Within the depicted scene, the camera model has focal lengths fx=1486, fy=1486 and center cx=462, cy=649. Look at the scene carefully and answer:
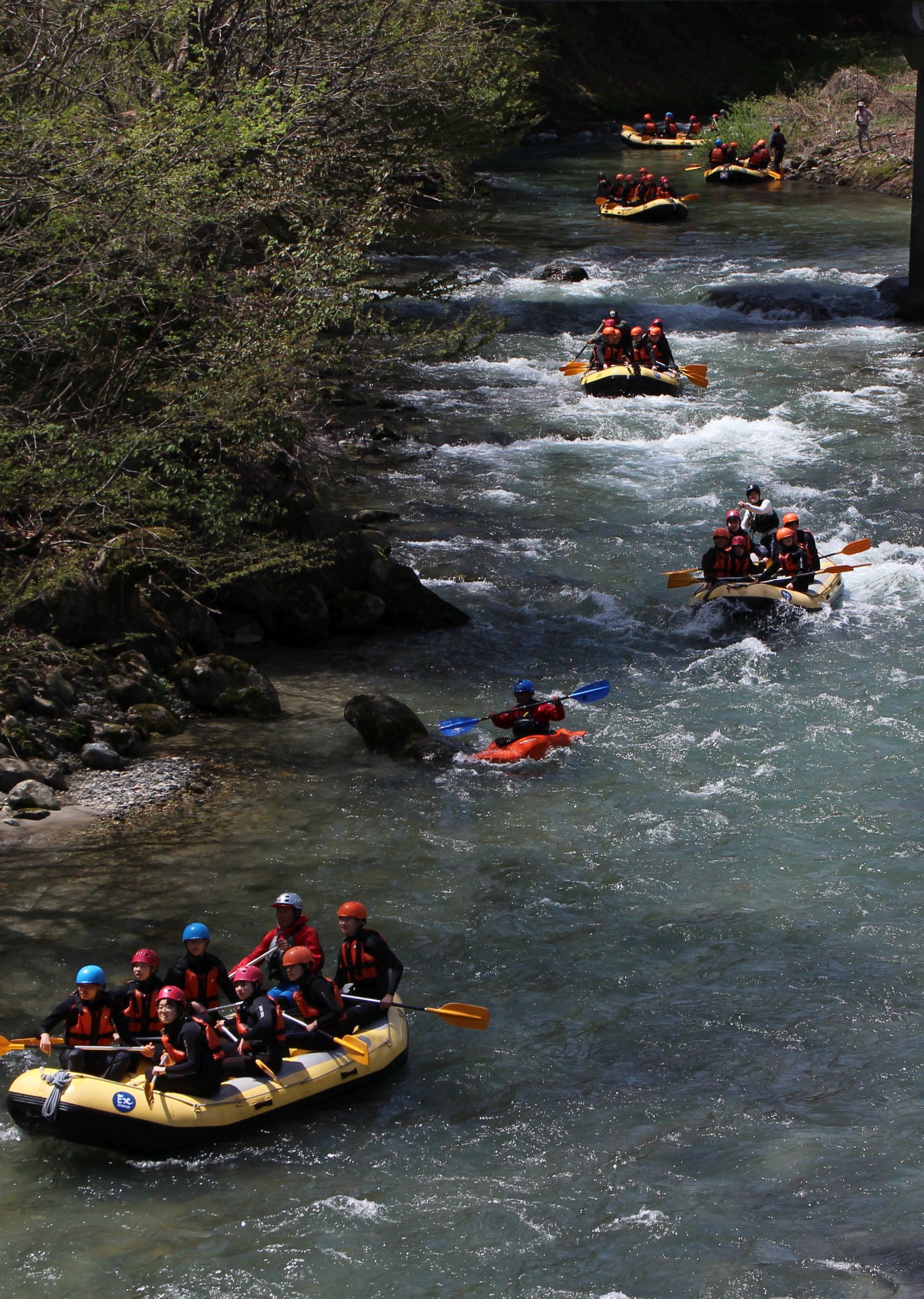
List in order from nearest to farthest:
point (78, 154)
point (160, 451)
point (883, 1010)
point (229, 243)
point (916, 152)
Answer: point (883, 1010)
point (78, 154)
point (160, 451)
point (229, 243)
point (916, 152)

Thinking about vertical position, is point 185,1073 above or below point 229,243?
below

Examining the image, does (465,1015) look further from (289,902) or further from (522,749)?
(522,749)

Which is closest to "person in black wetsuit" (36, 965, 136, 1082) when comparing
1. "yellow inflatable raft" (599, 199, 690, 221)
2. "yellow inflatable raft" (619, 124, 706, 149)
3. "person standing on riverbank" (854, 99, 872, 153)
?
"yellow inflatable raft" (599, 199, 690, 221)

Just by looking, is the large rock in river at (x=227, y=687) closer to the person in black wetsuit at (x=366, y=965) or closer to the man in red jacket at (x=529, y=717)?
the man in red jacket at (x=529, y=717)

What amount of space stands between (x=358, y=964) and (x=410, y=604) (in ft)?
21.8

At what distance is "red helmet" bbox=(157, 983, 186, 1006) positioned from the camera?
300 inches

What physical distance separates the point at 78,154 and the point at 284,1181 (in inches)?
299

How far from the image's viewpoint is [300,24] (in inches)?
686

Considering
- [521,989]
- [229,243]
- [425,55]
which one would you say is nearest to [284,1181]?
[521,989]

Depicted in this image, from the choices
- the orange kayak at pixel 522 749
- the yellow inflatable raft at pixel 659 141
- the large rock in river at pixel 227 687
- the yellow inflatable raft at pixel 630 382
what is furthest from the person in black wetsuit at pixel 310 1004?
the yellow inflatable raft at pixel 659 141

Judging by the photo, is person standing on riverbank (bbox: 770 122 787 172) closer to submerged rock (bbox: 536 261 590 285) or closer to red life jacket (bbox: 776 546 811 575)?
submerged rock (bbox: 536 261 590 285)

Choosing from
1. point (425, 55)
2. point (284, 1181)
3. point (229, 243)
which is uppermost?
point (425, 55)

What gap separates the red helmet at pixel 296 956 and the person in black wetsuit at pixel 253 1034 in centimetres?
20

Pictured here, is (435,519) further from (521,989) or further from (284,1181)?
(284,1181)
